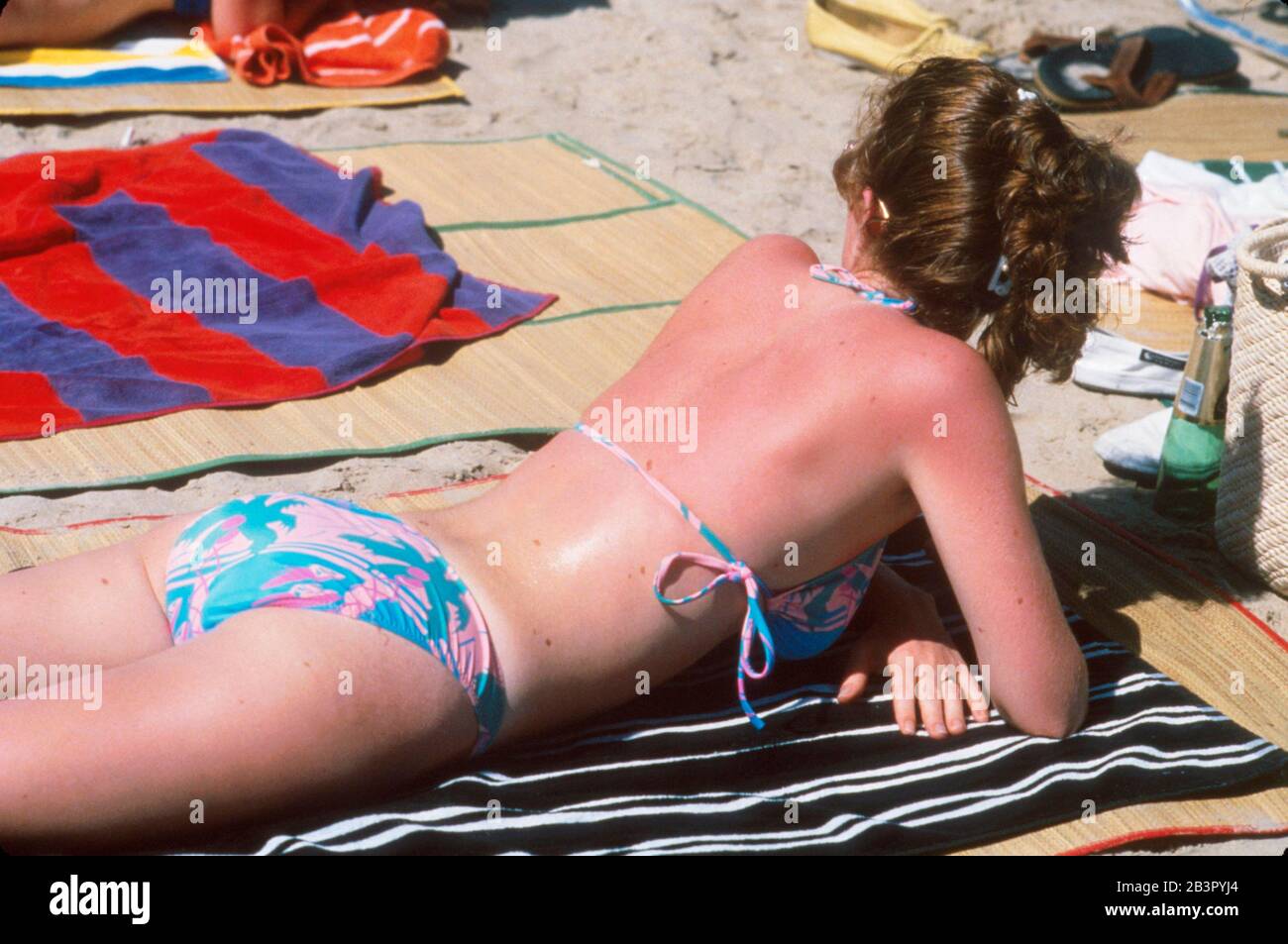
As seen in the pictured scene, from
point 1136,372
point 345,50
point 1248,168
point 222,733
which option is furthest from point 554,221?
point 222,733

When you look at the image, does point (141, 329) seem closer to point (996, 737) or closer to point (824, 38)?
point (996, 737)

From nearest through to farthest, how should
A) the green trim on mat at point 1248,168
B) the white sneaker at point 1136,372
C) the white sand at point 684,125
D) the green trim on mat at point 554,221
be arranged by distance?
the white sand at point 684,125 < the white sneaker at point 1136,372 < the green trim on mat at point 554,221 < the green trim on mat at point 1248,168

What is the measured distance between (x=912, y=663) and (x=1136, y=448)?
4.11 feet

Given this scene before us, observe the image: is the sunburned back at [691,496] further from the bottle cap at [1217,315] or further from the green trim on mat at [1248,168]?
the green trim on mat at [1248,168]

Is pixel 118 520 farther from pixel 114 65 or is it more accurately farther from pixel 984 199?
pixel 114 65

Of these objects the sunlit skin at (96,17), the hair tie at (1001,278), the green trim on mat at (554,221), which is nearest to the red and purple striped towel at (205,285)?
the green trim on mat at (554,221)

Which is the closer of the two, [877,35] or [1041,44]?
[1041,44]

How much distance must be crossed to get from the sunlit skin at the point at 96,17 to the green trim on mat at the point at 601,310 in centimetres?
216

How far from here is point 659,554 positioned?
1943 millimetres

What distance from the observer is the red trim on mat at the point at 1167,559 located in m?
2.71

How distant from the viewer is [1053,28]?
6180mm

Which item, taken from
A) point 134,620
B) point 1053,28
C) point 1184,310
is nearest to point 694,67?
point 1053,28

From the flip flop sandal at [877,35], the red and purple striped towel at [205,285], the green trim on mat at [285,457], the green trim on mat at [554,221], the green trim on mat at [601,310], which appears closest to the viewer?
the green trim on mat at [285,457]

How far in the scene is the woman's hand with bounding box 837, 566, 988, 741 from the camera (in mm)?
2273
